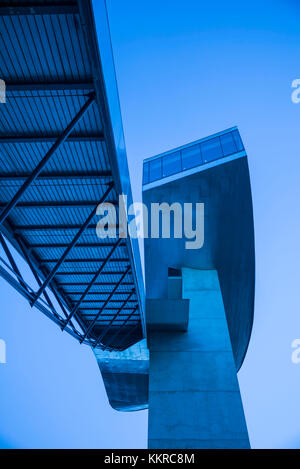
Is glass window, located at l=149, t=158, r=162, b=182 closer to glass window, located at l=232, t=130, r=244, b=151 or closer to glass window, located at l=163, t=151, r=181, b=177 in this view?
glass window, located at l=163, t=151, r=181, b=177

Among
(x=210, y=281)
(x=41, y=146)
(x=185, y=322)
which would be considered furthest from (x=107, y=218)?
(x=210, y=281)

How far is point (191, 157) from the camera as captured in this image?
79.6ft

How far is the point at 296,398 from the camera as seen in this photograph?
10306 cm

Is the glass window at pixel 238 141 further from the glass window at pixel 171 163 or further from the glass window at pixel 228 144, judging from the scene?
the glass window at pixel 171 163

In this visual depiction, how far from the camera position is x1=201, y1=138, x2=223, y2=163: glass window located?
23.3 metres

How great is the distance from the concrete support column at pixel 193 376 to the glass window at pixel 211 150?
7.42m

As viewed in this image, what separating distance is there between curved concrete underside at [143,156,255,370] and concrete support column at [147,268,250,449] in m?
1.91

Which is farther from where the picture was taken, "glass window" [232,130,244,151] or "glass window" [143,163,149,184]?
"glass window" [143,163,149,184]

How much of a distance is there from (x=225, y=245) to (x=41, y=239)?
37.8 ft

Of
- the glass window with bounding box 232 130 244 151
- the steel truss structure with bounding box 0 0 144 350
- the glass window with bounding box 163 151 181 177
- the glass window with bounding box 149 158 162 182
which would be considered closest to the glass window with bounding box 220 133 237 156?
the glass window with bounding box 232 130 244 151

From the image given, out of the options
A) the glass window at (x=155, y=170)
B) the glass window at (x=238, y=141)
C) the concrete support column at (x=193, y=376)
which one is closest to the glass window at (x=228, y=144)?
the glass window at (x=238, y=141)

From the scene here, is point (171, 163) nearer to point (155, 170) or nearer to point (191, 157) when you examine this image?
point (155, 170)

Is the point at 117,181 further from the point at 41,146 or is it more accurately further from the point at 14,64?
the point at 14,64

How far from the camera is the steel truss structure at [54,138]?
399 inches
